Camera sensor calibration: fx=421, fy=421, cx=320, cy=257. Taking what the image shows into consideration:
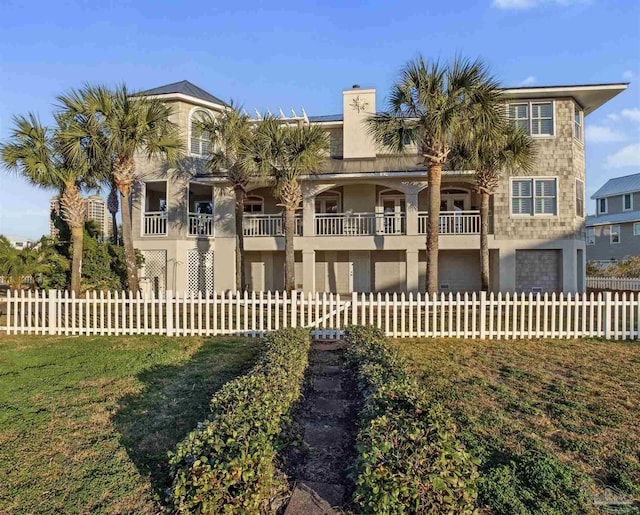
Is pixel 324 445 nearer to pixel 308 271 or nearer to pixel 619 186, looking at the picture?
pixel 308 271

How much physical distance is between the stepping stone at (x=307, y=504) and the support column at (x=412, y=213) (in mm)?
15805

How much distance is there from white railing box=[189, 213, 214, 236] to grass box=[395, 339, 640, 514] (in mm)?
13302

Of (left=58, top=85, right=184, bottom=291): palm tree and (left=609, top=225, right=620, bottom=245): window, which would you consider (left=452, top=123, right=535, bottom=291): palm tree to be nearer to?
(left=58, top=85, right=184, bottom=291): palm tree

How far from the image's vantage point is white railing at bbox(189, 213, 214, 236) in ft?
63.5

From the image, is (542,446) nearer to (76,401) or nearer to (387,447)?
(387,447)

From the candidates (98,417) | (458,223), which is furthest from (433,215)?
(98,417)

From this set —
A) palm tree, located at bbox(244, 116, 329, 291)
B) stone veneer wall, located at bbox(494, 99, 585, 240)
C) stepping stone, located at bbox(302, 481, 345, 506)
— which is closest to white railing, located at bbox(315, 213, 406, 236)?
palm tree, located at bbox(244, 116, 329, 291)

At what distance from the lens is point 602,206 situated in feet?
128

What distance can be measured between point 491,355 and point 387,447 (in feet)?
20.5

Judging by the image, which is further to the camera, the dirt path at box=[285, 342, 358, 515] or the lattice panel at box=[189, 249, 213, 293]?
the lattice panel at box=[189, 249, 213, 293]

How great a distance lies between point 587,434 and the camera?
14.7ft

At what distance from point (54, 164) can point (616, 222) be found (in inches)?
1587

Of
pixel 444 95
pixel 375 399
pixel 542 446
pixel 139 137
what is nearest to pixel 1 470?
pixel 375 399

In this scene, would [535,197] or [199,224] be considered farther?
[199,224]
